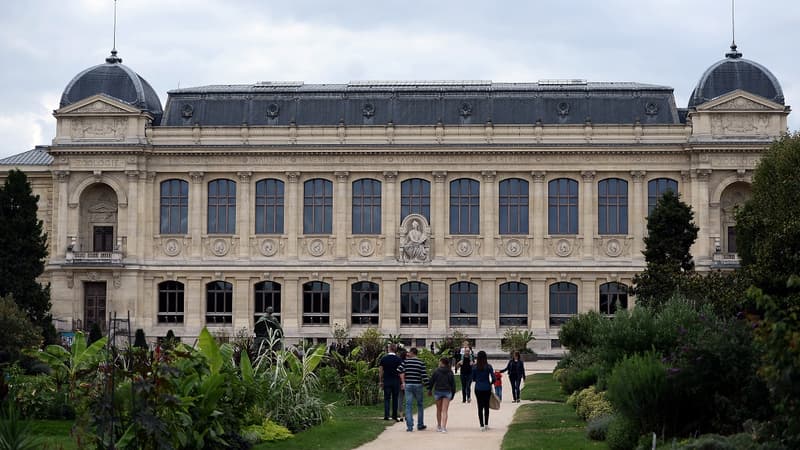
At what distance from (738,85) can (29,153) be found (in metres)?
49.0

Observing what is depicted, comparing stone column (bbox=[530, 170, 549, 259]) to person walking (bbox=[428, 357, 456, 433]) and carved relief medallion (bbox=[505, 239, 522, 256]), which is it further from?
person walking (bbox=[428, 357, 456, 433])

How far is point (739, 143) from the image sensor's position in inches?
2933

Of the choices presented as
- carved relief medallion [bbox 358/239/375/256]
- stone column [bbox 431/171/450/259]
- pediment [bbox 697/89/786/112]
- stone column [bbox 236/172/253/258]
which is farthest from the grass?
stone column [bbox 236/172/253/258]

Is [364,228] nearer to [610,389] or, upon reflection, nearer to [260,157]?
[260,157]

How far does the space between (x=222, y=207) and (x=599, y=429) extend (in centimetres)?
5309

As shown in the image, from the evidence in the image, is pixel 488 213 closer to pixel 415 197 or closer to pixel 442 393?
pixel 415 197

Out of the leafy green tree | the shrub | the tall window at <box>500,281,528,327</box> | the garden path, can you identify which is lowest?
the garden path

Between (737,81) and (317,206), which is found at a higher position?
(737,81)

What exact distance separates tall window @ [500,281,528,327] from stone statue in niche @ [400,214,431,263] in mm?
5683

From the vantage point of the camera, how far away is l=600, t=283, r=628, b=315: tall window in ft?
250

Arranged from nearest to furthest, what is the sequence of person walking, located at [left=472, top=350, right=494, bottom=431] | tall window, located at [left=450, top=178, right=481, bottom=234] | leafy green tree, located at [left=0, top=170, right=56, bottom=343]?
person walking, located at [left=472, top=350, right=494, bottom=431] < leafy green tree, located at [left=0, top=170, right=56, bottom=343] < tall window, located at [left=450, top=178, right=481, bottom=234]

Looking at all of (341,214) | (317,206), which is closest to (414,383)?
(341,214)

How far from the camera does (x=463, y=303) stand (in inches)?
3036

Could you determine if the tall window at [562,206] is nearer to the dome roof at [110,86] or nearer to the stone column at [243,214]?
the stone column at [243,214]
